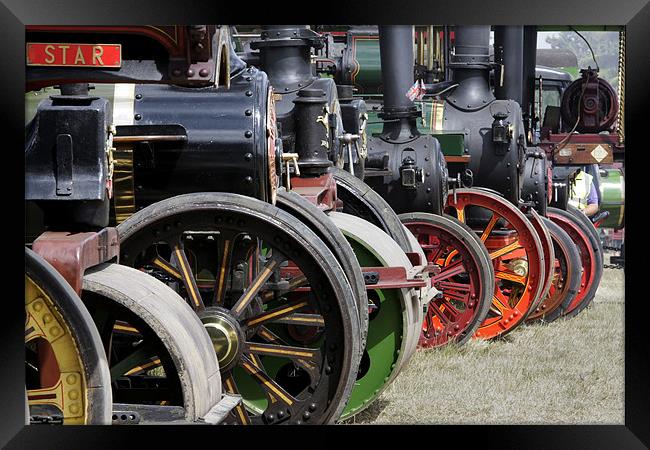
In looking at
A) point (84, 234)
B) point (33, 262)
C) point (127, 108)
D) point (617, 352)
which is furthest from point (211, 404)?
point (617, 352)

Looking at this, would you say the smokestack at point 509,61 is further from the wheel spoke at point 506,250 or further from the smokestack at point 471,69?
the wheel spoke at point 506,250

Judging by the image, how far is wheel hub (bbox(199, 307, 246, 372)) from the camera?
4285 mm

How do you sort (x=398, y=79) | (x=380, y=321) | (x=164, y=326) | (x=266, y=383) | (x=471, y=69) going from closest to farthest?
1. (x=164, y=326)
2. (x=266, y=383)
3. (x=380, y=321)
4. (x=398, y=79)
5. (x=471, y=69)

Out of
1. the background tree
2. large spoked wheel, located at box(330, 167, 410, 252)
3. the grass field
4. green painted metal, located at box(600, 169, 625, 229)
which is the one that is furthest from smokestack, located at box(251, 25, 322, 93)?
the background tree

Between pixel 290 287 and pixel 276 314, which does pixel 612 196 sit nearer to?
pixel 290 287

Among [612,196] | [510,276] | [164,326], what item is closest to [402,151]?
[510,276]

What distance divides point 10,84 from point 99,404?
2.45 ft

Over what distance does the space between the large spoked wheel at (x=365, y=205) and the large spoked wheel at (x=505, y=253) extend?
268 cm

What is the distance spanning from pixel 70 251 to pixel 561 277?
25.5 ft

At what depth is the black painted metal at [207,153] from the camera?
15.0 feet

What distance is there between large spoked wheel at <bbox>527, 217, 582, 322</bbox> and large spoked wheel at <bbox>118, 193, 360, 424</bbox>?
6.06 m

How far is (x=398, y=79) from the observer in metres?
8.41

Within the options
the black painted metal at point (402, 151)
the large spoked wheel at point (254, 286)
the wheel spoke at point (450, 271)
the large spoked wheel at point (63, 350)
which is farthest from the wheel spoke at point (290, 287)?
the wheel spoke at point (450, 271)

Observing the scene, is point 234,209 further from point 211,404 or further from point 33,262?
point 33,262
